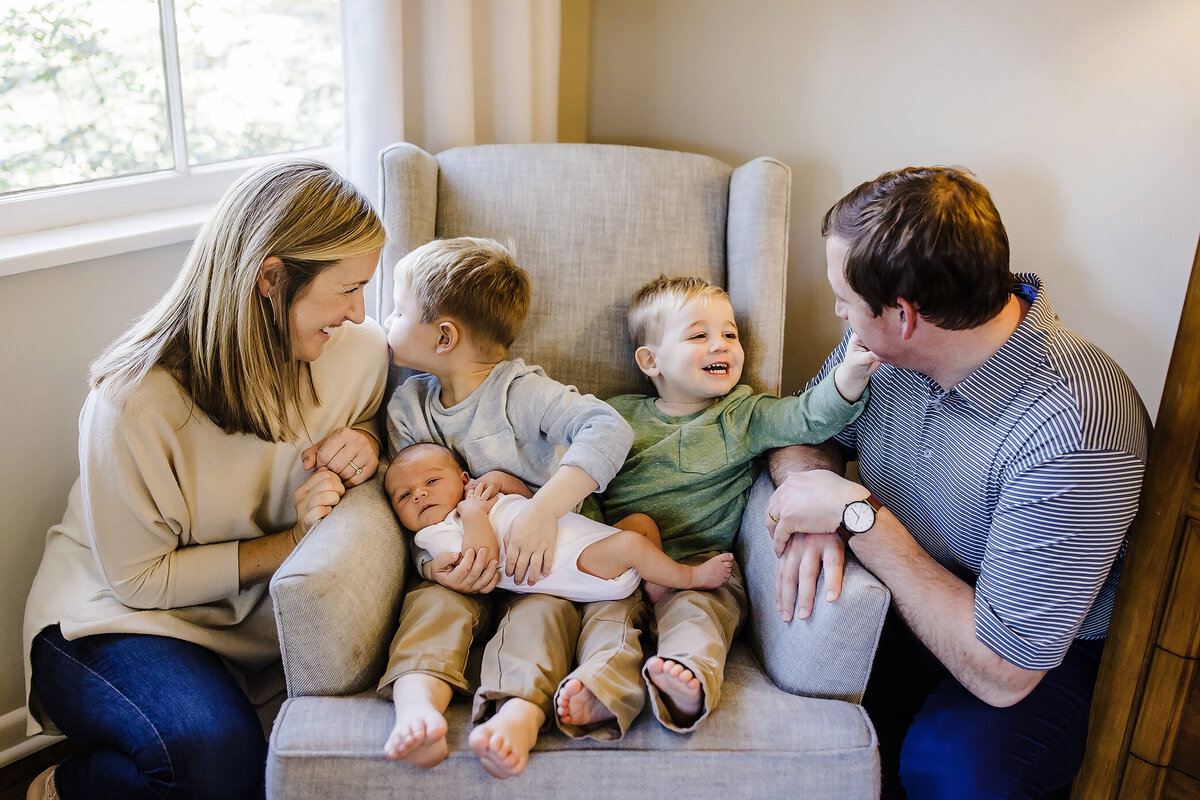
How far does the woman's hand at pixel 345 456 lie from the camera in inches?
62.4

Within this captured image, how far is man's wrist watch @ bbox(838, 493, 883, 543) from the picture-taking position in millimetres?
1409

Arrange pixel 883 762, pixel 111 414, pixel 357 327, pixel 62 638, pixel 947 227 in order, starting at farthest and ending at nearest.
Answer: pixel 883 762 < pixel 357 327 < pixel 62 638 < pixel 111 414 < pixel 947 227

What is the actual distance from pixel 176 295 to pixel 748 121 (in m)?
1.36

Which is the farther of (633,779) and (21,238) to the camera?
(21,238)

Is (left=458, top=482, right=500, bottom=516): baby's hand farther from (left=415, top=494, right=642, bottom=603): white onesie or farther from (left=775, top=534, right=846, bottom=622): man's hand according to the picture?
(left=775, top=534, right=846, bottom=622): man's hand

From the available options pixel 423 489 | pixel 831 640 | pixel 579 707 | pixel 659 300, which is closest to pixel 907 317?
pixel 831 640

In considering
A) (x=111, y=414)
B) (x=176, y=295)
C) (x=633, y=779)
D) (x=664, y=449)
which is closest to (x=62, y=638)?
(x=111, y=414)

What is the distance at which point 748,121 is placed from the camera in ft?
7.37

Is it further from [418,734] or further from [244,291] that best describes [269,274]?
[418,734]

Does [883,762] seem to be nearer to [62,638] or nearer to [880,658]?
[880,658]

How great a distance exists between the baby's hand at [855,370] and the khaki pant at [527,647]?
484 millimetres

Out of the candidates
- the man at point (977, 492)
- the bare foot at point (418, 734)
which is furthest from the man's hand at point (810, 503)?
the bare foot at point (418, 734)

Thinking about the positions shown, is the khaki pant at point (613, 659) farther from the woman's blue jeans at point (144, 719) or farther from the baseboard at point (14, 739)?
the baseboard at point (14, 739)

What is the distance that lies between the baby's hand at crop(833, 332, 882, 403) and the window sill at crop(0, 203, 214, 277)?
1.30 meters
